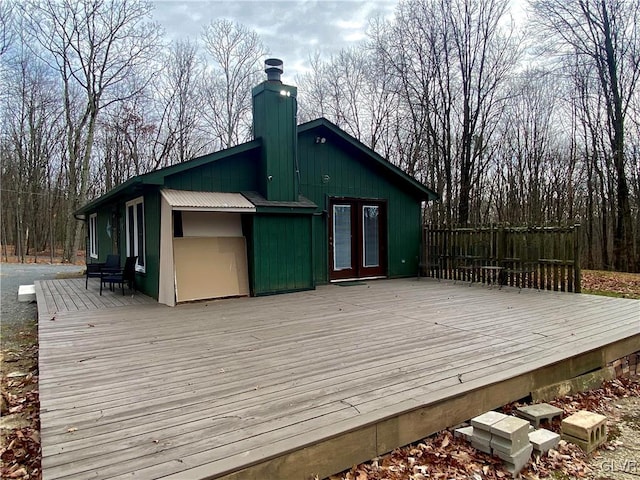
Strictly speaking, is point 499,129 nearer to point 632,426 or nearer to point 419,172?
point 419,172

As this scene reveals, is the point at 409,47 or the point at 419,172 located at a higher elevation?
the point at 409,47

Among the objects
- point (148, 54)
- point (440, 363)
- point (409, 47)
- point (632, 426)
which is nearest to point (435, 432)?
point (440, 363)

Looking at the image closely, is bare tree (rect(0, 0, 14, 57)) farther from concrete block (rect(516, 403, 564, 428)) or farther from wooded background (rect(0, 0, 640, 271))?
concrete block (rect(516, 403, 564, 428))

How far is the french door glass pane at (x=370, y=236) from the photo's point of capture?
31.4 feet

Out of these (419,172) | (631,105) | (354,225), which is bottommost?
(354,225)

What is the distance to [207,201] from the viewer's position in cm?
681

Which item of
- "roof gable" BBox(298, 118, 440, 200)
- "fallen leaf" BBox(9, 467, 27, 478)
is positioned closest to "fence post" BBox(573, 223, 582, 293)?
"roof gable" BBox(298, 118, 440, 200)

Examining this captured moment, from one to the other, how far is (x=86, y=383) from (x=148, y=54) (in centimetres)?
1787

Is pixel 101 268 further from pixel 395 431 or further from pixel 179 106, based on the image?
pixel 179 106

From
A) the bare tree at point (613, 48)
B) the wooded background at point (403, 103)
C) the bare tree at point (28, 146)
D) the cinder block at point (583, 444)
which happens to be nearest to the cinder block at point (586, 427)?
the cinder block at point (583, 444)

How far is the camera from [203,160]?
713 centimetres

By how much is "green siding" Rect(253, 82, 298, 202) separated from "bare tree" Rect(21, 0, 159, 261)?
1247 cm

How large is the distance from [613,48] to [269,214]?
44.2ft

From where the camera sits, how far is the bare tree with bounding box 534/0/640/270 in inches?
527
